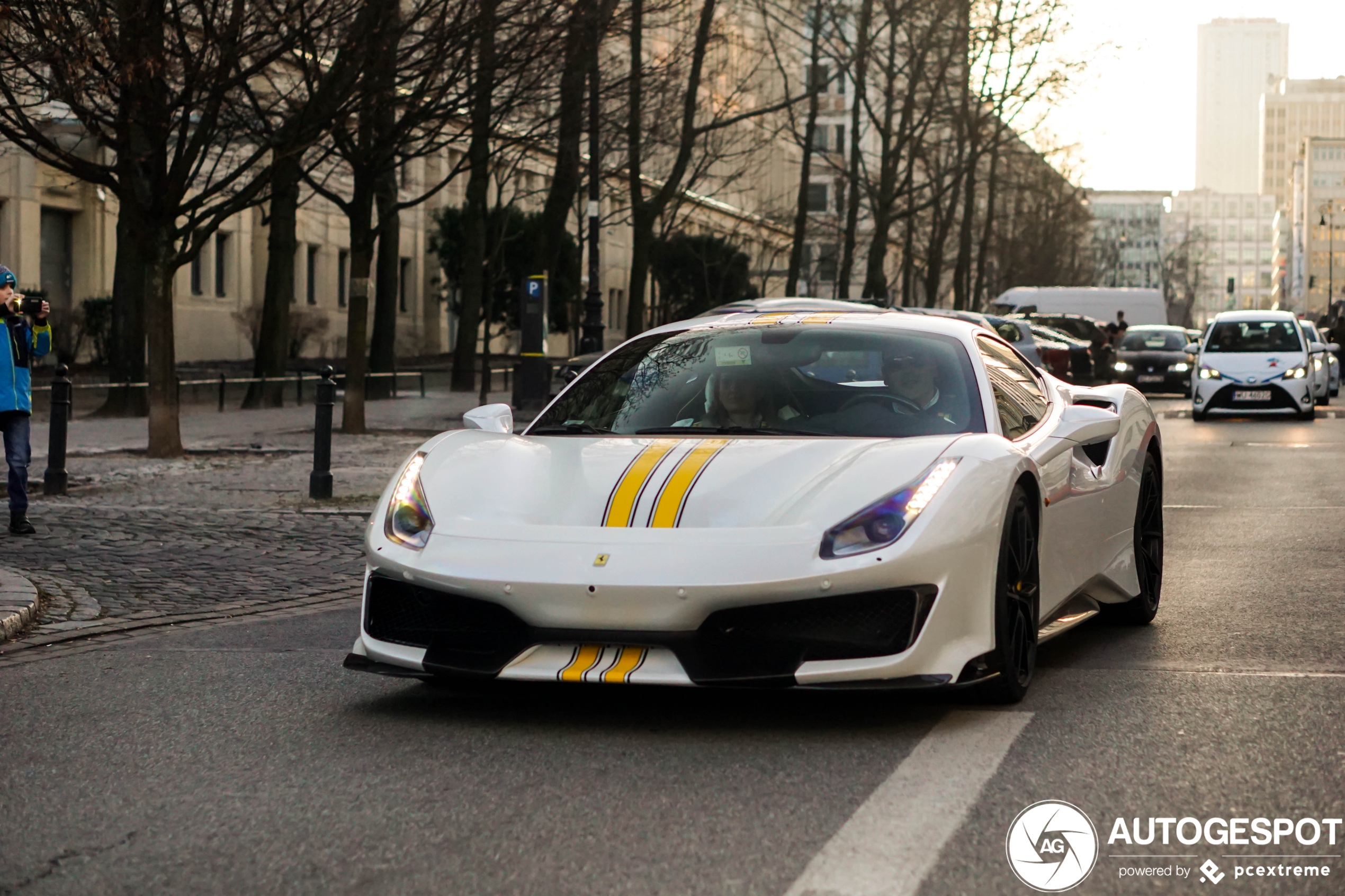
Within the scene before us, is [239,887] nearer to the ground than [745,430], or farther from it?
nearer to the ground

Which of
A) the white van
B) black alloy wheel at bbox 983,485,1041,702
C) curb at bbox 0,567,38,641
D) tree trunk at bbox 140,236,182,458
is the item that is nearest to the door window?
black alloy wheel at bbox 983,485,1041,702

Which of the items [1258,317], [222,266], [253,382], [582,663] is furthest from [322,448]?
[222,266]

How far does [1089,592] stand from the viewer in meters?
6.88

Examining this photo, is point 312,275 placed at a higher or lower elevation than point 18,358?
higher

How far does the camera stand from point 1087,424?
22.6 feet

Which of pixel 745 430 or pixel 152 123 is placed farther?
pixel 152 123

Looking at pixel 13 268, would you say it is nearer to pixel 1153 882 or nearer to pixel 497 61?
pixel 497 61

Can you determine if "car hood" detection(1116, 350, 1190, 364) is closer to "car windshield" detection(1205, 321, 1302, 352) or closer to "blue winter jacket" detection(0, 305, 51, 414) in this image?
"car windshield" detection(1205, 321, 1302, 352)

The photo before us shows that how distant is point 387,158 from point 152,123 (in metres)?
4.32

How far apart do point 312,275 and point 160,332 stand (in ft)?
117

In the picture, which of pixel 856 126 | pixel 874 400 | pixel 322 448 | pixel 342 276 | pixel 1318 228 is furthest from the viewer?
pixel 1318 228

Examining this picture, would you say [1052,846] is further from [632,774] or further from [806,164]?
[806,164]

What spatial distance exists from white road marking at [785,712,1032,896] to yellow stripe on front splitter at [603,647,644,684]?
805 mm

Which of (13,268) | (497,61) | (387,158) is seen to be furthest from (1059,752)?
(13,268)
